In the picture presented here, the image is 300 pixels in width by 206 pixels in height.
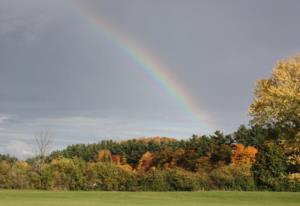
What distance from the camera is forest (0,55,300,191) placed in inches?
1735

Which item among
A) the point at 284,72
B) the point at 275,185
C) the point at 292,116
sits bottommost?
the point at 275,185

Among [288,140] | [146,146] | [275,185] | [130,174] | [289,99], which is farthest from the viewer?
[146,146]

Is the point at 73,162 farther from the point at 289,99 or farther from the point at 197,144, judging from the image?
the point at 289,99

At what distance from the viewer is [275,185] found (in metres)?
66.5

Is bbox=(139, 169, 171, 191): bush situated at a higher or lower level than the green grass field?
higher

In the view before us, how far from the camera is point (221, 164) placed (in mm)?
87562

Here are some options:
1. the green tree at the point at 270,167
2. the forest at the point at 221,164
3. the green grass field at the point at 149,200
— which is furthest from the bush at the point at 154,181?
the green grass field at the point at 149,200

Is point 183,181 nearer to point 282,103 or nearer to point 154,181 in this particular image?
point 154,181

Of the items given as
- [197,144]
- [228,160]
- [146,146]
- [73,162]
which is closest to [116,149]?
[146,146]

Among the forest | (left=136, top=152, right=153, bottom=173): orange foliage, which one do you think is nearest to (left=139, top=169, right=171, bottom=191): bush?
the forest

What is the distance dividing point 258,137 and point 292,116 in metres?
60.4

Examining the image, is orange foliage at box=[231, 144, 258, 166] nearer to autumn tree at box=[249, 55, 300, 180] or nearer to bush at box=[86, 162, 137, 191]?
bush at box=[86, 162, 137, 191]

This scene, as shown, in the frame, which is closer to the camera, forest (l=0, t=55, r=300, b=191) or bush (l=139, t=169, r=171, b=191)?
forest (l=0, t=55, r=300, b=191)

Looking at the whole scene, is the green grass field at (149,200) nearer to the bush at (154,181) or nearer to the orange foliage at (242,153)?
the bush at (154,181)
